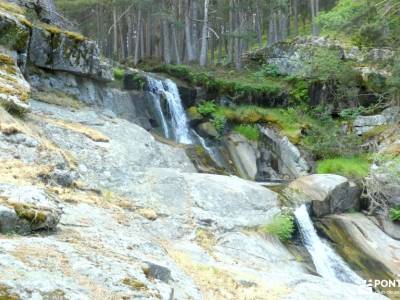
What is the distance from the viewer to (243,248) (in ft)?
33.4

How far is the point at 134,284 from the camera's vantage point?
522 centimetres

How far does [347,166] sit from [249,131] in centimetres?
481

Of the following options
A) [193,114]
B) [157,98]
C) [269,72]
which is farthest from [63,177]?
[269,72]

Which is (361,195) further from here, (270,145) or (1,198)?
(1,198)

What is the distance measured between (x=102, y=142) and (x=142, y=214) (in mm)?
3775

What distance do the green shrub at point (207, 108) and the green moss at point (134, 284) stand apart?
16.6 m

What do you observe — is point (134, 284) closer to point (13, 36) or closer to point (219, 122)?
point (13, 36)

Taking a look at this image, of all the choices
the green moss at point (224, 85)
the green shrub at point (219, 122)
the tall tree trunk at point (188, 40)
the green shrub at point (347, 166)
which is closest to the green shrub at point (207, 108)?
the green shrub at point (219, 122)

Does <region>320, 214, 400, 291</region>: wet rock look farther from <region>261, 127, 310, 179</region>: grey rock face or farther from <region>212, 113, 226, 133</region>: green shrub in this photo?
<region>212, 113, 226, 133</region>: green shrub

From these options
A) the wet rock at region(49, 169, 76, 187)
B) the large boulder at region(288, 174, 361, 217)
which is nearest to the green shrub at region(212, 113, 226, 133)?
the large boulder at region(288, 174, 361, 217)

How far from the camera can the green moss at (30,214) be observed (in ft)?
19.9

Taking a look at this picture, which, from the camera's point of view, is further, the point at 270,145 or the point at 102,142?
the point at 270,145

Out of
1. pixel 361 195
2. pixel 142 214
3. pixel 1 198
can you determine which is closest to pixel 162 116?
pixel 361 195

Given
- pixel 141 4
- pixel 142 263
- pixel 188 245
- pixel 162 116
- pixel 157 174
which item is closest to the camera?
pixel 142 263
